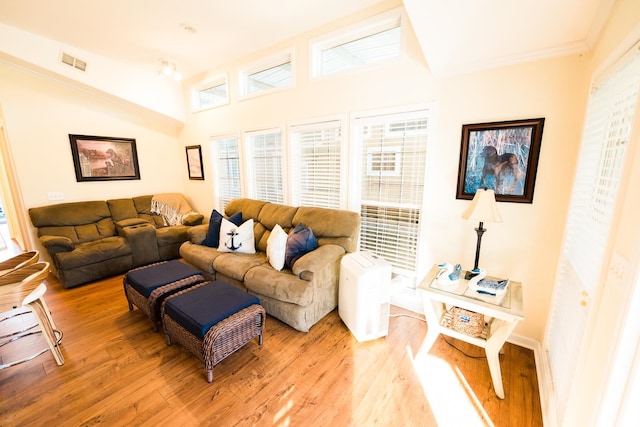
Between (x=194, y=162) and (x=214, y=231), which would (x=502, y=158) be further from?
(x=194, y=162)

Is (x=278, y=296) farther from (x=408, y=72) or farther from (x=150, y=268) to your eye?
(x=408, y=72)

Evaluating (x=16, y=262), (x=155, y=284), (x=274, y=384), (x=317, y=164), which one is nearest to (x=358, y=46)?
(x=317, y=164)

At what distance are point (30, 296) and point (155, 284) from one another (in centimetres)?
75

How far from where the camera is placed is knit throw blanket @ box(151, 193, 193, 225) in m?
4.48

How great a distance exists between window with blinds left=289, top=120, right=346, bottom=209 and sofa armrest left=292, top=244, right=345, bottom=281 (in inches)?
27.2

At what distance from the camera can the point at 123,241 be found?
3559 millimetres

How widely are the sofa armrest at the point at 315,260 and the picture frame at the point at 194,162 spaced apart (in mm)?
3289

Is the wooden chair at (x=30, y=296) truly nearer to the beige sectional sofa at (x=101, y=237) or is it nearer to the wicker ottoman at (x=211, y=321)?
the wicker ottoman at (x=211, y=321)

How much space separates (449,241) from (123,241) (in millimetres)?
4232

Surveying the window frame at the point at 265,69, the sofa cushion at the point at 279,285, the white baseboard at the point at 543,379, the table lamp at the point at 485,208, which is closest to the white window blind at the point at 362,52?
the window frame at the point at 265,69

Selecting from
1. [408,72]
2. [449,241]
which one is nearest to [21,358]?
[449,241]

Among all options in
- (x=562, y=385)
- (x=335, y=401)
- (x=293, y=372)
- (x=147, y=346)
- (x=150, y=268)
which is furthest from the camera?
(x=150, y=268)

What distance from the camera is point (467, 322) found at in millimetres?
1933

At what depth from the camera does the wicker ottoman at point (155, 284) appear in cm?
219
